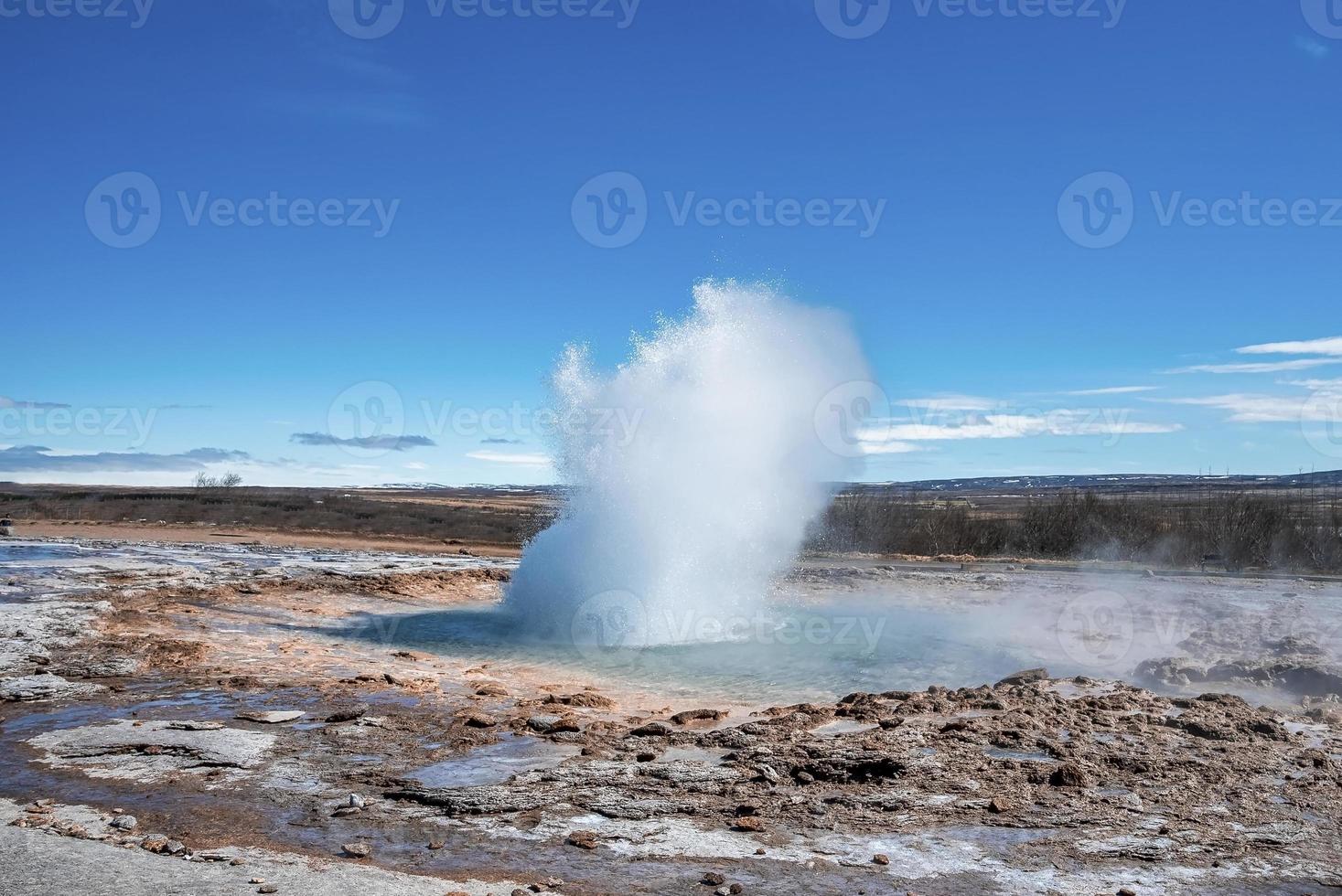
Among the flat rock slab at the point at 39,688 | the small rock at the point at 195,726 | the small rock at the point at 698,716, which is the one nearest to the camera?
the small rock at the point at 195,726

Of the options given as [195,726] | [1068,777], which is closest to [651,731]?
[1068,777]

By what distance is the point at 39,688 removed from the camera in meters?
8.48

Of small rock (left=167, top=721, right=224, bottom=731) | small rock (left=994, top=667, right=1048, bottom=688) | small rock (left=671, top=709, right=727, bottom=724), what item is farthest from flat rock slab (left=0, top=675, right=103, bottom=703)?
small rock (left=994, top=667, right=1048, bottom=688)

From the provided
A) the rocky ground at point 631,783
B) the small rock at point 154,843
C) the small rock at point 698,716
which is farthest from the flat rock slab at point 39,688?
the small rock at point 698,716

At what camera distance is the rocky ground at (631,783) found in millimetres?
4609

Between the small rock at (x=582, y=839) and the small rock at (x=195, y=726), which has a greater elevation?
the small rock at (x=582, y=839)

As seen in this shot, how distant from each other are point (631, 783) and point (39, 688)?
5653 millimetres

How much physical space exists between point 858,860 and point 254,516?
42509mm

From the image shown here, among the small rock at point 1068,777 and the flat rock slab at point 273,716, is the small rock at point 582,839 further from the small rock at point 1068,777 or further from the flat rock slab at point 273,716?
the flat rock slab at point 273,716

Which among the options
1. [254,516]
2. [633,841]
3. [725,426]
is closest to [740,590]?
[725,426]

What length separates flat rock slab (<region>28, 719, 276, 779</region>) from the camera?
627 cm

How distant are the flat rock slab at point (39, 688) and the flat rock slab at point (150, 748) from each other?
1.38 meters

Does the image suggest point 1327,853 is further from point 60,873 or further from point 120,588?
point 120,588

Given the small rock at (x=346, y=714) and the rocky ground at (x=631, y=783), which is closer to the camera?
the rocky ground at (x=631, y=783)
